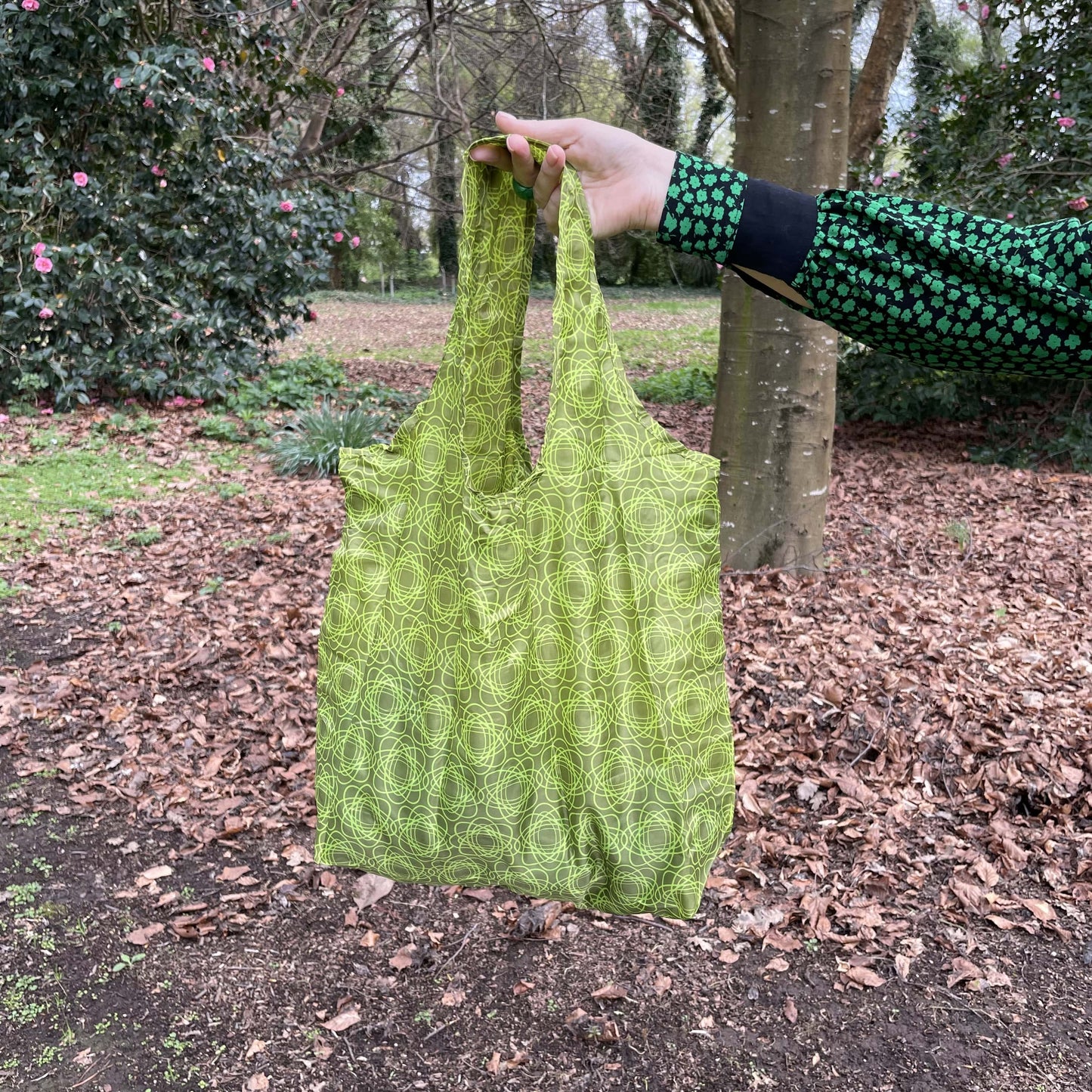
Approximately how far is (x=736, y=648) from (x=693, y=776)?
8.27 feet

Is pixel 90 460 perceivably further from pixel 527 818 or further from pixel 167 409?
pixel 527 818

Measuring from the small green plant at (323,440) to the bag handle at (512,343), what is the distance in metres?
5.40

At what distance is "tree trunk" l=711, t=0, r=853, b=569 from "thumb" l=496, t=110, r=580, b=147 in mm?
2972

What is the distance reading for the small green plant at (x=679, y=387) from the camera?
10.1 metres

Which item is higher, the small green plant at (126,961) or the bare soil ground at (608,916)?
the bare soil ground at (608,916)

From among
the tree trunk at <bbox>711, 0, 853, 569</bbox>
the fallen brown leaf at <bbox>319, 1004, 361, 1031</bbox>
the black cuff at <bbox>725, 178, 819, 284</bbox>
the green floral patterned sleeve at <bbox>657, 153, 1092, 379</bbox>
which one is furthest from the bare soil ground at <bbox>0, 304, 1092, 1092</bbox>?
the black cuff at <bbox>725, 178, 819, 284</bbox>

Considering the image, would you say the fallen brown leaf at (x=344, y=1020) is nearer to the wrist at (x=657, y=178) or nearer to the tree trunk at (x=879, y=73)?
the wrist at (x=657, y=178)

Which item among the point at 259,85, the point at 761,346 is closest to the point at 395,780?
the point at 761,346

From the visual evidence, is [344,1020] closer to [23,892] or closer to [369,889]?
[369,889]

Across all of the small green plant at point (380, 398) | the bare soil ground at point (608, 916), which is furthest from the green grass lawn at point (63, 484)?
the small green plant at point (380, 398)

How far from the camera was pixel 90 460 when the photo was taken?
7699 mm

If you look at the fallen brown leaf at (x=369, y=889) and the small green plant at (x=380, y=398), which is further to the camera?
the small green plant at (x=380, y=398)

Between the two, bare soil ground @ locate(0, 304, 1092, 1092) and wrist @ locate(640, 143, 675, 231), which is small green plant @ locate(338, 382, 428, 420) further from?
wrist @ locate(640, 143, 675, 231)

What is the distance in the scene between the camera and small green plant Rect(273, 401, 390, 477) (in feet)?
24.5
